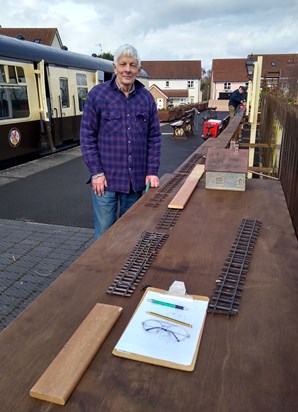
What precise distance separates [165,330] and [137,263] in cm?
50

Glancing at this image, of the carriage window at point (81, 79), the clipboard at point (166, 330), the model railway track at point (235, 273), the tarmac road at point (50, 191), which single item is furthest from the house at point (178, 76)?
the clipboard at point (166, 330)

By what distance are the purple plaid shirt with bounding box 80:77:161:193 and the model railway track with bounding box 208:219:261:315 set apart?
1188 millimetres

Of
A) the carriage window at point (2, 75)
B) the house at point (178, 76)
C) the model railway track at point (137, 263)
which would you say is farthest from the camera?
the house at point (178, 76)

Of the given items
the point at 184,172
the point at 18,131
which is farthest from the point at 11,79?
the point at 184,172

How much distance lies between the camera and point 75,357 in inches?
43.5

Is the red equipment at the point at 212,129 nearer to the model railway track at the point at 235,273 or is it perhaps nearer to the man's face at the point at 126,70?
the man's face at the point at 126,70

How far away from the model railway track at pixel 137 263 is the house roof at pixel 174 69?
60.6 meters

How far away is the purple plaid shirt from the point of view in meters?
2.89

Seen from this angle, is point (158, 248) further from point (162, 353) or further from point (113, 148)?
point (113, 148)

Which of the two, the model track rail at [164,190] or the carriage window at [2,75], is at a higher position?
the carriage window at [2,75]

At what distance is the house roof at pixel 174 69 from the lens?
59188 millimetres

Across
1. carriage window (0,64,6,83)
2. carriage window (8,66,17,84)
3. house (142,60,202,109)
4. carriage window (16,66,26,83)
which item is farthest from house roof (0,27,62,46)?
carriage window (0,64,6,83)

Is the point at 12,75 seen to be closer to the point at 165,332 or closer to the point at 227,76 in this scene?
the point at 165,332

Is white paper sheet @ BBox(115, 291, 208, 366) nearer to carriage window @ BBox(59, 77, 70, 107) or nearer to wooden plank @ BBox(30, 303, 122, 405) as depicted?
Result: wooden plank @ BBox(30, 303, 122, 405)
